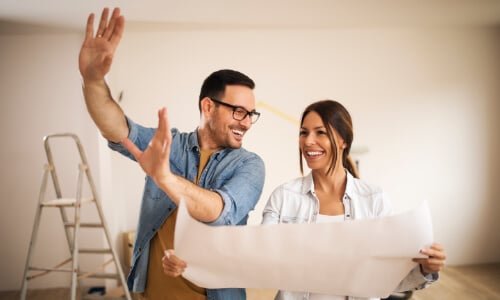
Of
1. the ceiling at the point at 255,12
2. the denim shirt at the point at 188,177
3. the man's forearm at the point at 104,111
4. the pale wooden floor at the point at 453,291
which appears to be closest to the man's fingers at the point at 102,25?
the man's forearm at the point at 104,111

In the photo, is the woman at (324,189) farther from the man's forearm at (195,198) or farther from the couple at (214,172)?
the man's forearm at (195,198)

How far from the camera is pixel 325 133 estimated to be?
1.43 metres

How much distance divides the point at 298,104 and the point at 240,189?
3411 millimetres

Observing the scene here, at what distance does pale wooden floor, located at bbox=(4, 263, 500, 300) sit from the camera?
377 cm

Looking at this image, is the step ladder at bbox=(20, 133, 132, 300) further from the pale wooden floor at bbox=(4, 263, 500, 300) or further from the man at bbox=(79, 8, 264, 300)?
the man at bbox=(79, 8, 264, 300)

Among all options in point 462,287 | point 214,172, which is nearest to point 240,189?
point 214,172

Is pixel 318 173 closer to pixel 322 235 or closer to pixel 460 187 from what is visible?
pixel 322 235

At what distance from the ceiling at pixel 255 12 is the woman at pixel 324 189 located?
233cm

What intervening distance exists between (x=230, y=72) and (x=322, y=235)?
581 mm

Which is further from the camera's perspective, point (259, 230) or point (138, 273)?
point (138, 273)

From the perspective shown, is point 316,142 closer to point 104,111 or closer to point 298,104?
point 104,111

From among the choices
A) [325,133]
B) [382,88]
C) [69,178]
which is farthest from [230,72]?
[382,88]

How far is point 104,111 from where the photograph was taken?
1080 millimetres

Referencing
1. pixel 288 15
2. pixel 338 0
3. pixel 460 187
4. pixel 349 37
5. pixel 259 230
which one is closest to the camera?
pixel 259 230
